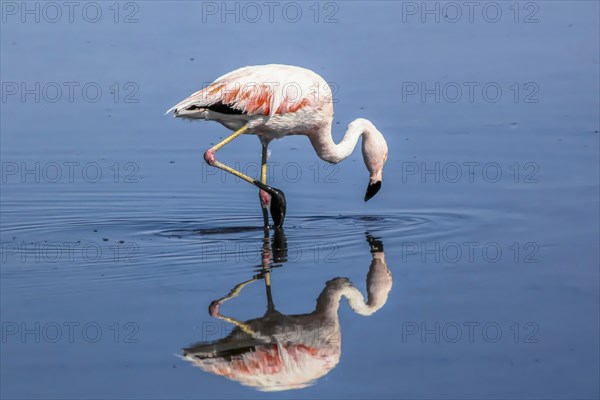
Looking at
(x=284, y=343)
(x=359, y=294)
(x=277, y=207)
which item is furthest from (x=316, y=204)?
(x=284, y=343)

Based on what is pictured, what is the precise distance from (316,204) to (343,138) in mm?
616

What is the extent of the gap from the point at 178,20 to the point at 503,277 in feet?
29.3

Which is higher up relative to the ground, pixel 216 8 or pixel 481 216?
pixel 216 8

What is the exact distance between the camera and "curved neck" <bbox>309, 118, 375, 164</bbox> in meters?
11.0

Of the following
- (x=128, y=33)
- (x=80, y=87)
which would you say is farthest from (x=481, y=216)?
(x=128, y=33)

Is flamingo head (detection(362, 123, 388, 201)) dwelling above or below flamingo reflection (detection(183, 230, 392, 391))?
above

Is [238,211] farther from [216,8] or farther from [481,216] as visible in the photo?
[216,8]

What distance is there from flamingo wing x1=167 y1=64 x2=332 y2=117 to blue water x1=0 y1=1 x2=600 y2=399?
3.04 ft

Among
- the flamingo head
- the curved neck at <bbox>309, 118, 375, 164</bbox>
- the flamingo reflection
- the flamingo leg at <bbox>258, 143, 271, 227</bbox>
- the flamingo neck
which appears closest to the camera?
the flamingo reflection

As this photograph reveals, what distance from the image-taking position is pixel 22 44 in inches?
625

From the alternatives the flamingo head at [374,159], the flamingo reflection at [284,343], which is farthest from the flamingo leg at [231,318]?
the flamingo head at [374,159]

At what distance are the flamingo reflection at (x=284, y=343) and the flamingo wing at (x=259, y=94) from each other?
215 cm

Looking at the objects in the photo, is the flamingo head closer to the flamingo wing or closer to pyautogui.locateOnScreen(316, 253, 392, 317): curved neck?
the flamingo wing

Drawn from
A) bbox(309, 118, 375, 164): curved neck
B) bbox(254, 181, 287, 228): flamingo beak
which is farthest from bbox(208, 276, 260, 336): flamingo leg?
bbox(309, 118, 375, 164): curved neck
